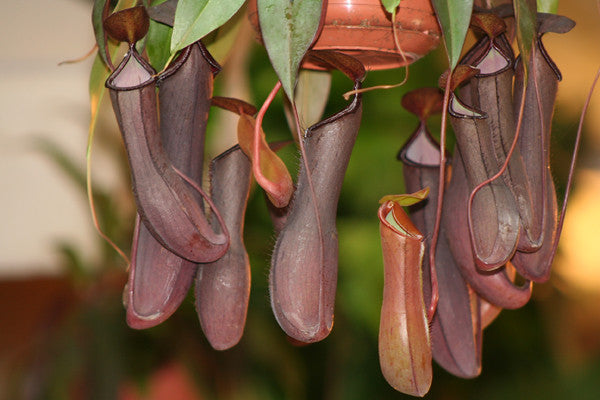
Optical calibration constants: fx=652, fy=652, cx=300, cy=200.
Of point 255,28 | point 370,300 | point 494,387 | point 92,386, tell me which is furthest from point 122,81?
point 494,387

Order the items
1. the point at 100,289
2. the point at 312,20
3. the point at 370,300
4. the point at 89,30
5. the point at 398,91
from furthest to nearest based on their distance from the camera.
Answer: the point at 89,30 → the point at 100,289 → the point at 398,91 → the point at 370,300 → the point at 312,20

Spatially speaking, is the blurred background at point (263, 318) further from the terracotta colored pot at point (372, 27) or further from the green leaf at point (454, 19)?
the green leaf at point (454, 19)

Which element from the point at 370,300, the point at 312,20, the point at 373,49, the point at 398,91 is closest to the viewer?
the point at 312,20

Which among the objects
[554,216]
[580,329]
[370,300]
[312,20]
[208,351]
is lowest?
[580,329]

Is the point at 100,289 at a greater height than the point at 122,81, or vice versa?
the point at 122,81

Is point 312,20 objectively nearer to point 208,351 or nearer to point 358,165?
point 358,165

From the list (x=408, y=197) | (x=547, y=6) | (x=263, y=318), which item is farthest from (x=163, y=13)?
(x=263, y=318)

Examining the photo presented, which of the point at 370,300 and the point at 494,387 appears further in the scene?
the point at 494,387

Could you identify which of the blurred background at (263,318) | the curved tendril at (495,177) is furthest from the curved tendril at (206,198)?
the blurred background at (263,318)
